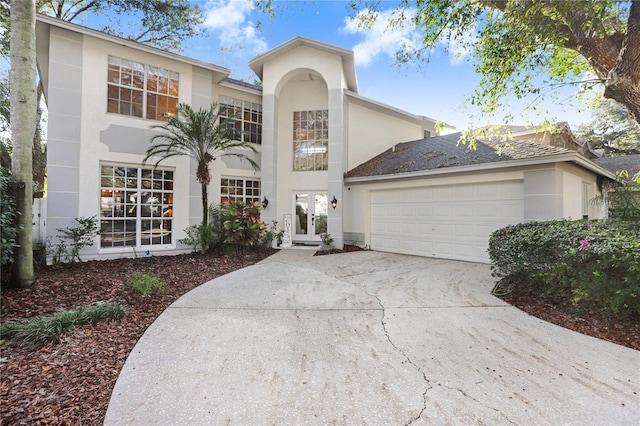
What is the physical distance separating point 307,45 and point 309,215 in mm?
6334

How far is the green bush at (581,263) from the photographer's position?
3.55 metres

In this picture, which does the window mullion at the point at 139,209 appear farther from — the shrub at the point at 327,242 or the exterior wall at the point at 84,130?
the shrub at the point at 327,242

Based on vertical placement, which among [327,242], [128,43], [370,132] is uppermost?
[128,43]

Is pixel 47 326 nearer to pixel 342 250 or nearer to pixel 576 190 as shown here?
pixel 342 250

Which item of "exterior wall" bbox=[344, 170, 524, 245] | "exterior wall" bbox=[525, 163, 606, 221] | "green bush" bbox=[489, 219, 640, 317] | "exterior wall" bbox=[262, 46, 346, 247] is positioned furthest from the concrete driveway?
"exterior wall" bbox=[262, 46, 346, 247]

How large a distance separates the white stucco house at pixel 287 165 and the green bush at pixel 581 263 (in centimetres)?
270

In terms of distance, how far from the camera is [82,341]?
3.21 m

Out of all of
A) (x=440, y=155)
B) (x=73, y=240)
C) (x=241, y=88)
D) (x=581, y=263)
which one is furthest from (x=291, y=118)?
(x=581, y=263)

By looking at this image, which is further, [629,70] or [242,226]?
[242,226]

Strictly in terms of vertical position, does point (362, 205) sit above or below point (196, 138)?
below

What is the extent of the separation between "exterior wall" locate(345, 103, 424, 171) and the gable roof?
1.30ft

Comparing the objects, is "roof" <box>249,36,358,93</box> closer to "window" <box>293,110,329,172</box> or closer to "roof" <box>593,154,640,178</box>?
"window" <box>293,110,329,172</box>

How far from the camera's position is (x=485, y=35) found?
20.0 feet

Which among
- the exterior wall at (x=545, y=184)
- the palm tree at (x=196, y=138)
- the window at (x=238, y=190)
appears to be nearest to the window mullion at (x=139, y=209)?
the palm tree at (x=196, y=138)
